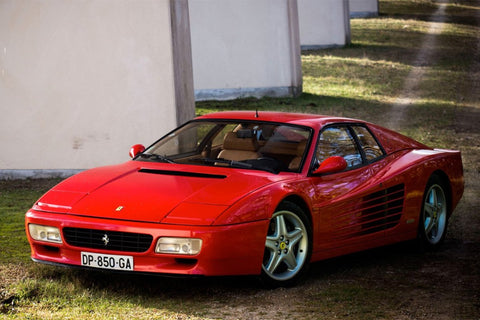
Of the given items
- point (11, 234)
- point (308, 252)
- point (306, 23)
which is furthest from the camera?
point (306, 23)

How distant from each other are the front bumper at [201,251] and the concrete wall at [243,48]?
15.2 meters

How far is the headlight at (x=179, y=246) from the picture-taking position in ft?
19.0

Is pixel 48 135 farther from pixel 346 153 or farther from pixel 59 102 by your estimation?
pixel 346 153

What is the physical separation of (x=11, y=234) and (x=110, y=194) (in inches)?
105

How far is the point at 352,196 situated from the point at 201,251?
5.82 feet

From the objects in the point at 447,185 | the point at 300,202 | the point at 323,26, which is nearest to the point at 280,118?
the point at 300,202

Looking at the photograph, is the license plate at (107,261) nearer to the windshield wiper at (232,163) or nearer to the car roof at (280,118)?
the windshield wiper at (232,163)

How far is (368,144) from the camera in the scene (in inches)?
310

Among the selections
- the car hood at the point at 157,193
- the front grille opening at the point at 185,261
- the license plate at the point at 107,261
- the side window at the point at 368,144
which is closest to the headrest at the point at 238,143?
the car hood at the point at 157,193

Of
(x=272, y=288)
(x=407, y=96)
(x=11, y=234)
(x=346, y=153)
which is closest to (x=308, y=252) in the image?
(x=272, y=288)

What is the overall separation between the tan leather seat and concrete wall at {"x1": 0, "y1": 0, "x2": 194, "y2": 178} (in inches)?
187

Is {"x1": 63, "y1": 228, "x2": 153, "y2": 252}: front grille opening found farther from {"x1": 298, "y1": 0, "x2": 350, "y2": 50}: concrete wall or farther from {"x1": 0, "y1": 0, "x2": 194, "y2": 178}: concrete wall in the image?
{"x1": 298, "y1": 0, "x2": 350, "y2": 50}: concrete wall

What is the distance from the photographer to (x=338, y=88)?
21734 mm

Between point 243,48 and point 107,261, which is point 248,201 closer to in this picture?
point 107,261
